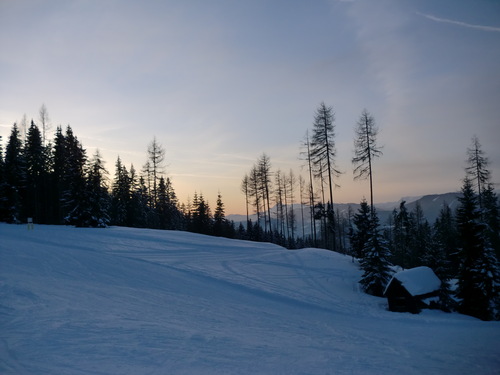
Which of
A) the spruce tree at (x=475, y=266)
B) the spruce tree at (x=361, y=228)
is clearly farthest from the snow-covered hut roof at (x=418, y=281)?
the spruce tree at (x=361, y=228)

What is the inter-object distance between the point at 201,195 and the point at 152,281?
129 feet

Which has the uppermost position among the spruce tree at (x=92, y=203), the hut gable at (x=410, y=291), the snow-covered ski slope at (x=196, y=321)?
the spruce tree at (x=92, y=203)

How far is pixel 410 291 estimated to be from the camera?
20.9 meters

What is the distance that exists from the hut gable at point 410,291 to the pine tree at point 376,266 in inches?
62.6

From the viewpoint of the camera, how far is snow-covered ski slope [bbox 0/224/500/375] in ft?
24.6

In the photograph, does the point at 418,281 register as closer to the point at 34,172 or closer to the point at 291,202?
the point at 291,202

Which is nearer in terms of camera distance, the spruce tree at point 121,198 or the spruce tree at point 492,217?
the spruce tree at point 492,217

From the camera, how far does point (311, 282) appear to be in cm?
2367

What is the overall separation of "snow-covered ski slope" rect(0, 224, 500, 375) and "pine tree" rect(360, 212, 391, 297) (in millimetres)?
1288

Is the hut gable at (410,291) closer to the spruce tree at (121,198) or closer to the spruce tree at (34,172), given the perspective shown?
the spruce tree at (121,198)

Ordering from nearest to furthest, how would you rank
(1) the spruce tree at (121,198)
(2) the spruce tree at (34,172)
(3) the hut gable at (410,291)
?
1. (3) the hut gable at (410,291)
2. (2) the spruce tree at (34,172)
3. (1) the spruce tree at (121,198)

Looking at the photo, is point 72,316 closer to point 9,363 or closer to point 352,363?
point 9,363

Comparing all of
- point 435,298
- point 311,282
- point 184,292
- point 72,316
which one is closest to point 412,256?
point 435,298

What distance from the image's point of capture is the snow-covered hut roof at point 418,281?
21264 mm
